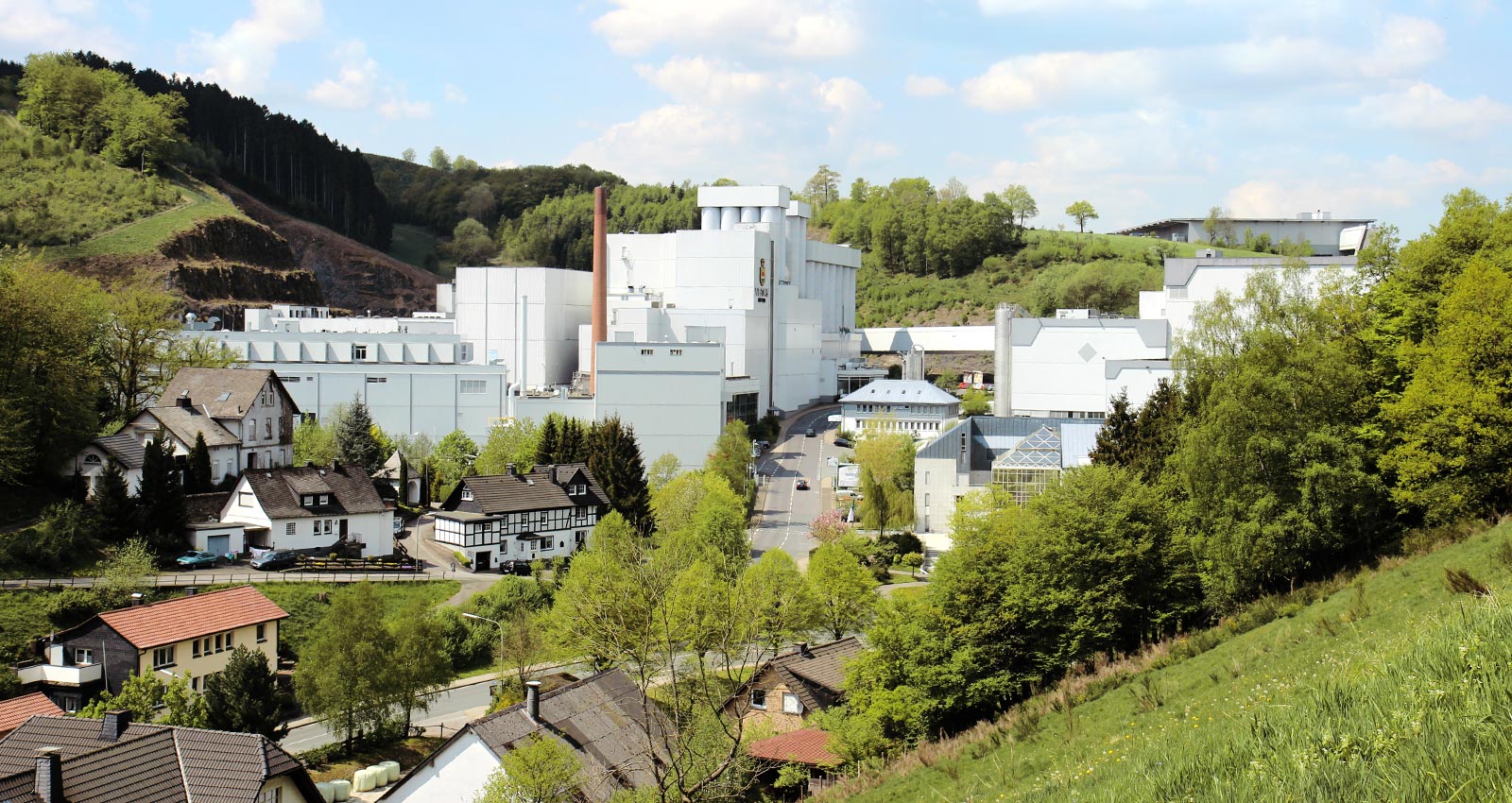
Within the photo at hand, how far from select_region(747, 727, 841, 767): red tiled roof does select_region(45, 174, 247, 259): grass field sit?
8099 cm

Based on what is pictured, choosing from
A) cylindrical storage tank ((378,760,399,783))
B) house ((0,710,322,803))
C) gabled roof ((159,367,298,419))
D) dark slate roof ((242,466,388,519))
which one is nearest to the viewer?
house ((0,710,322,803))

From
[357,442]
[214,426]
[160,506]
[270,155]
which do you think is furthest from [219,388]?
[270,155]

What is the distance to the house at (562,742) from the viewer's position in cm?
2602

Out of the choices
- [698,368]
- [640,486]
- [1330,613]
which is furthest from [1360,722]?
[698,368]

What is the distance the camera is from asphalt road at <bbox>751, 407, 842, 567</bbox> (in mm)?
57031

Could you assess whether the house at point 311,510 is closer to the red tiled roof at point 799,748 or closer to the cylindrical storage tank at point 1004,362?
the red tiled roof at point 799,748

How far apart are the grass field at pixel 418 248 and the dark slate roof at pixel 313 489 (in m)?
99.4

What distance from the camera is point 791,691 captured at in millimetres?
32719

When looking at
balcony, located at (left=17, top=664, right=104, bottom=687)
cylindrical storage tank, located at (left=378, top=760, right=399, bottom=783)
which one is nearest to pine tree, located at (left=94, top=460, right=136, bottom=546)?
balcony, located at (left=17, top=664, right=104, bottom=687)

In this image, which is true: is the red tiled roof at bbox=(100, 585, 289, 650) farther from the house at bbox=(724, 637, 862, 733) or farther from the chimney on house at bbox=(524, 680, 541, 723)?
the house at bbox=(724, 637, 862, 733)

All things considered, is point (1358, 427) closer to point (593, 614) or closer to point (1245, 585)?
point (1245, 585)

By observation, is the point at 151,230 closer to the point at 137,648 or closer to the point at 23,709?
the point at 137,648

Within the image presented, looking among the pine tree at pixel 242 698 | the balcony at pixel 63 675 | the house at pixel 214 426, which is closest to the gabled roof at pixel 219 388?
the house at pixel 214 426

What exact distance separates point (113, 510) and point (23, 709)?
1625 cm
